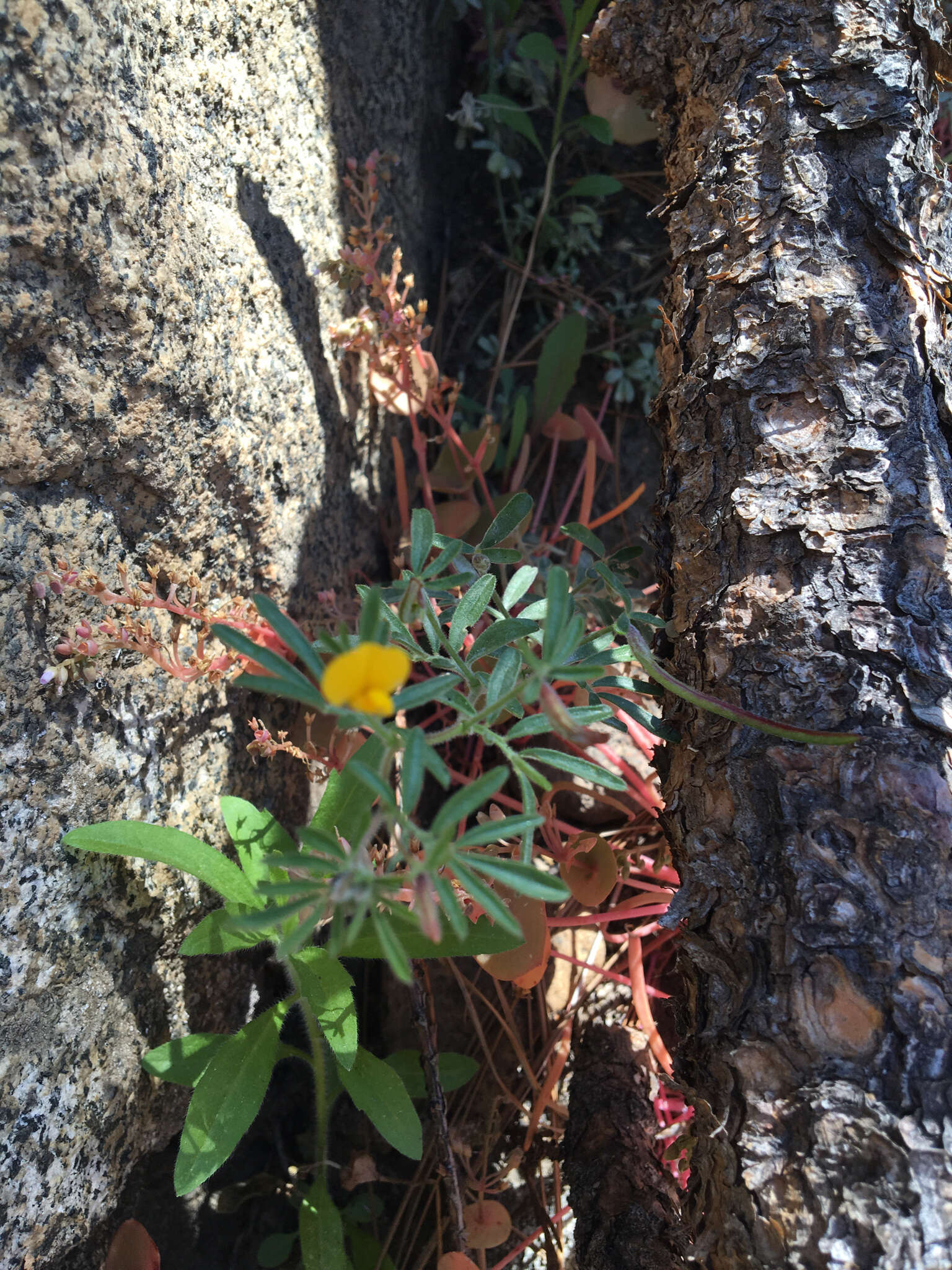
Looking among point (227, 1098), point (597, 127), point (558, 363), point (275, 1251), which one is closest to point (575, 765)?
point (227, 1098)

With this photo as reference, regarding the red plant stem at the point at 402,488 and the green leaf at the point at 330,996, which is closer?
the green leaf at the point at 330,996

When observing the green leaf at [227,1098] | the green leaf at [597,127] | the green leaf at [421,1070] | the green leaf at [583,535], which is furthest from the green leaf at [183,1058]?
the green leaf at [597,127]

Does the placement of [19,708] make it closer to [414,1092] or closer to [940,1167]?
[414,1092]

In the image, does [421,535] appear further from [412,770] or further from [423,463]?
[423,463]

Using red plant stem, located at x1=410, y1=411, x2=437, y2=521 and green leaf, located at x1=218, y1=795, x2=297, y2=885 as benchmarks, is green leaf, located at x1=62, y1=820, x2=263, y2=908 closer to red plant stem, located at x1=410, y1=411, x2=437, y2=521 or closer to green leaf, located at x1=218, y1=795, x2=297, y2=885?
green leaf, located at x1=218, y1=795, x2=297, y2=885

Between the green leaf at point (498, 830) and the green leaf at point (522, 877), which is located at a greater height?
the green leaf at point (498, 830)

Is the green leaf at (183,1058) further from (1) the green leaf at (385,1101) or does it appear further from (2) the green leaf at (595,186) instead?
(2) the green leaf at (595,186)
